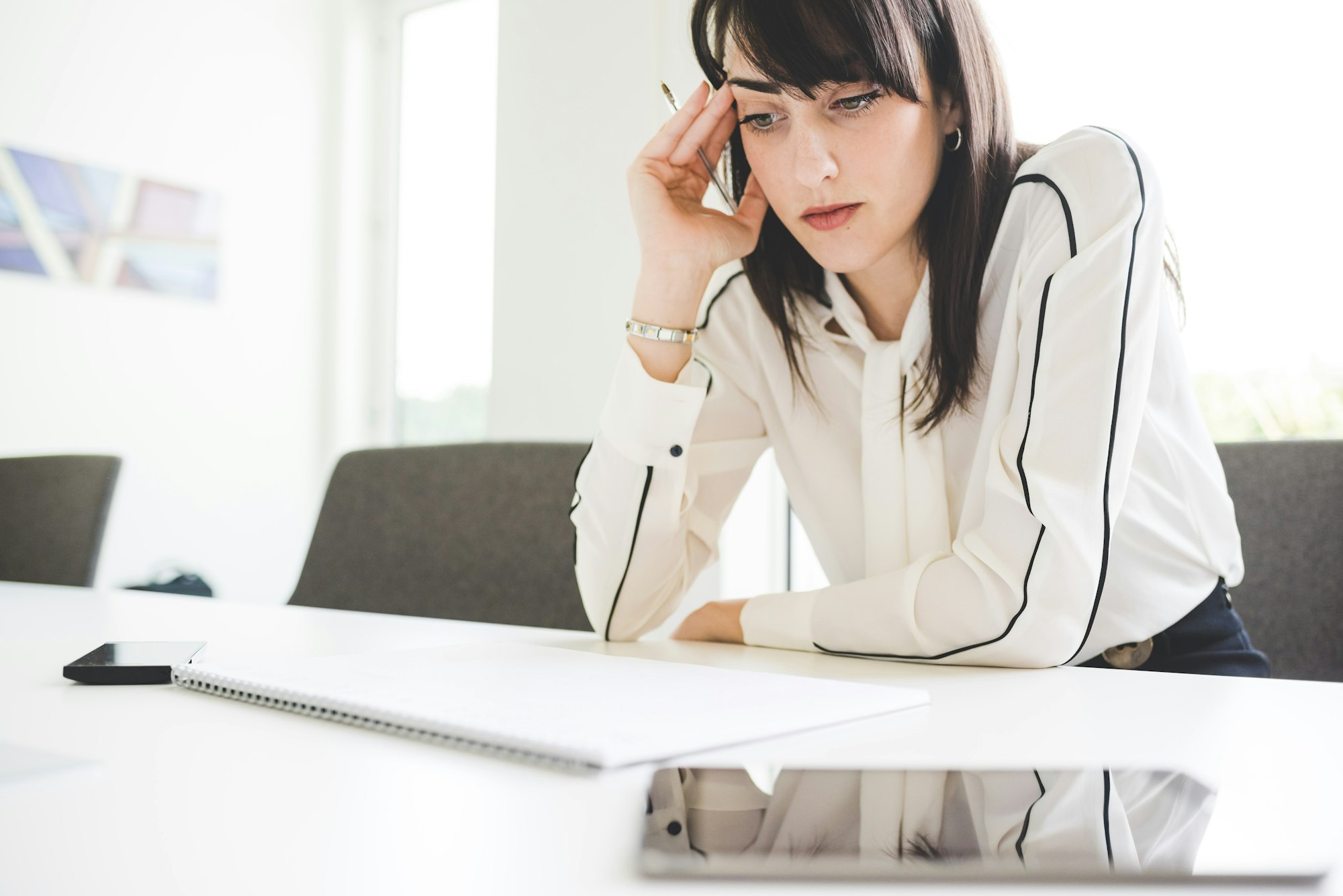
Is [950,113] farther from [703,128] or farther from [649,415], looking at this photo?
[649,415]

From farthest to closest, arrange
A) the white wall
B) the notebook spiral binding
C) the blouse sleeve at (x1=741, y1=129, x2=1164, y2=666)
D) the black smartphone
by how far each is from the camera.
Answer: the white wall, the blouse sleeve at (x1=741, y1=129, x2=1164, y2=666), the black smartphone, the notebook spiral binding

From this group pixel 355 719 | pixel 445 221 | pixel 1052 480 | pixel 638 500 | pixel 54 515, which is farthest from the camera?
pixel 445 221

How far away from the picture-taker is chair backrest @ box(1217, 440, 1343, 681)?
118cm

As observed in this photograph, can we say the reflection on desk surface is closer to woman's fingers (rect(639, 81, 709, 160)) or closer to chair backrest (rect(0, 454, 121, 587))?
woman's fingers (rect(639, 81, 709, 160))

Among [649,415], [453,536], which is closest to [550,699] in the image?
[649,415]

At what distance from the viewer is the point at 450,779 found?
420 millimetres

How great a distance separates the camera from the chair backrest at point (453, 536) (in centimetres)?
139

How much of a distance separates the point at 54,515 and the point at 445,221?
9.19 ft

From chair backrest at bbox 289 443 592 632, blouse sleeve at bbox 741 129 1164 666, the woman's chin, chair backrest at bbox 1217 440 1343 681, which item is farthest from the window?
blouse sleeve at bbox 741 129 1164 666

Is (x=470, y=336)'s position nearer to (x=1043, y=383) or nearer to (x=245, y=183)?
(x=245, y=183)

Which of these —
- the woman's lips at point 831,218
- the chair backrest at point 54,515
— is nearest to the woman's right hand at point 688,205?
the woman's lips at point 831,218

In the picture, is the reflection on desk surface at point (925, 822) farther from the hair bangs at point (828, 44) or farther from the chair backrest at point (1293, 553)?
the chair backrest at point (1293, 553)

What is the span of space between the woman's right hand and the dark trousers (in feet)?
1.88

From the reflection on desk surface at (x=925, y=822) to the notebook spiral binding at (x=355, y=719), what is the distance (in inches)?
2.2
